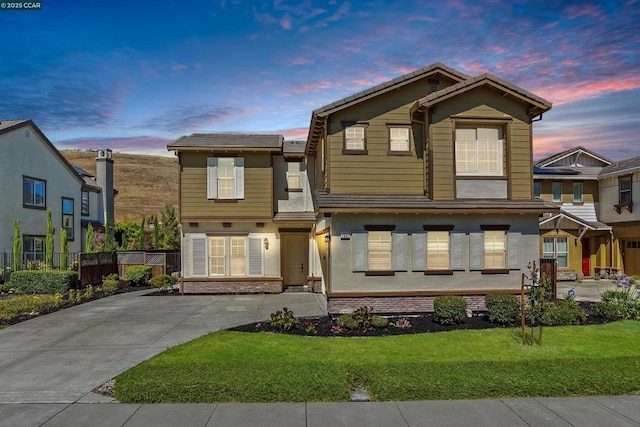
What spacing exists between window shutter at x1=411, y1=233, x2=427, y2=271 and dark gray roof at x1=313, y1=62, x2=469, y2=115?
5228mm

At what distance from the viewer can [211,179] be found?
19.4 m

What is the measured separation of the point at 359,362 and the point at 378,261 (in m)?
5.92

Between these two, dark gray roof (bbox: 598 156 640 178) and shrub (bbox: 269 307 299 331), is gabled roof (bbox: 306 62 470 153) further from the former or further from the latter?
dark gray roof (bbox: 598 156 640 178)

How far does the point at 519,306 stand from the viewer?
1256 cm

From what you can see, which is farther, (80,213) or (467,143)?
(80,213)

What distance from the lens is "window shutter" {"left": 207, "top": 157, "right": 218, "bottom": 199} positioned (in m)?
19.4

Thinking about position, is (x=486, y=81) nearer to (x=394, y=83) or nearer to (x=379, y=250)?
(x=394, y=83)

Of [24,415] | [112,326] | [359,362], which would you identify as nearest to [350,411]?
[359,362]

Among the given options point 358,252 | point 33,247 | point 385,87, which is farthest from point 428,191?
point 33,247

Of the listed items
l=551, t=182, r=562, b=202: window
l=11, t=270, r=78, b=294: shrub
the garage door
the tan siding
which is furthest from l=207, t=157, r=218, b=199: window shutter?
the garage door

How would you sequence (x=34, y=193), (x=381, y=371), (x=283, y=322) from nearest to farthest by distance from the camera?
(x=381, y=371) < (x=283, y=322) < (x=34, y=193)

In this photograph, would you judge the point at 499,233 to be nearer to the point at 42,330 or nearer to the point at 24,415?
the point at 24,415

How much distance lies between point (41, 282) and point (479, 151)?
66.6 feet

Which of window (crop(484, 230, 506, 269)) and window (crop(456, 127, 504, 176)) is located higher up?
window (crop(456, 127, 504, 176))
